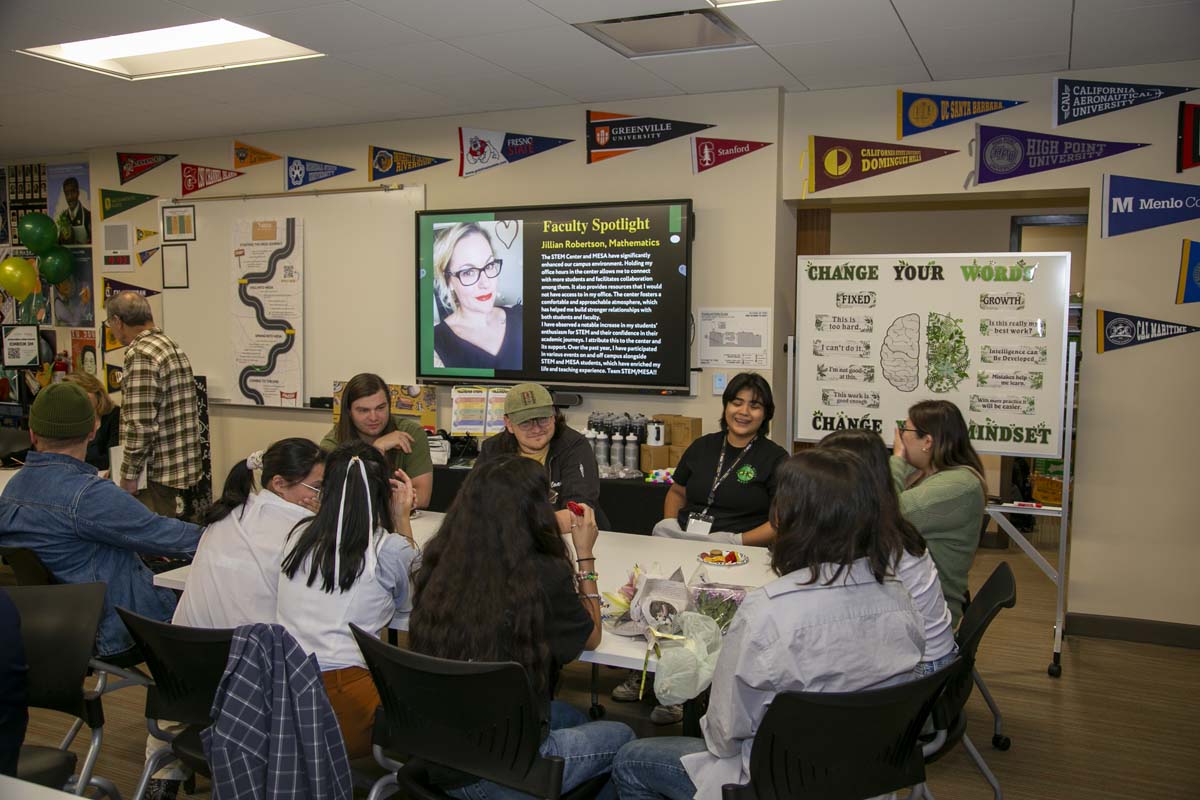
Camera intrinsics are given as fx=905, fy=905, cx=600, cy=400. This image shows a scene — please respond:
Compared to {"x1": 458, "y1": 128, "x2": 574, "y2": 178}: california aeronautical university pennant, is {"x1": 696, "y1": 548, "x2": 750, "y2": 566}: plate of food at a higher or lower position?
lower

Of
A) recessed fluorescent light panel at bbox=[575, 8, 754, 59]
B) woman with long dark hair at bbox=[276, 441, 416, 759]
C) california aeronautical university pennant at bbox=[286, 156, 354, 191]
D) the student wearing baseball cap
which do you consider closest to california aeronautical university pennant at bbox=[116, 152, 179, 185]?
california aeronautical university pennant at bbox=[286, 156, 354, 191]

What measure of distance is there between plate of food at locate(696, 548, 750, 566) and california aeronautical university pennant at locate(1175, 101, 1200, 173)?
3.02 m

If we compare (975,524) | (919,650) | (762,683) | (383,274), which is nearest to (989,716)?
(975,524)

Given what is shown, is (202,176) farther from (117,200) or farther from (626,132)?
(626,132)

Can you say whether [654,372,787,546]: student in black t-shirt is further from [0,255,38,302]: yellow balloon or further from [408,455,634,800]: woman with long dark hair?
[0,255,38,302]: yellow balloon

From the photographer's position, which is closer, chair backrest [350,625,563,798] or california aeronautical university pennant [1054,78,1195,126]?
chair backrest [350,625,563,798]

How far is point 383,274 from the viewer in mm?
5859

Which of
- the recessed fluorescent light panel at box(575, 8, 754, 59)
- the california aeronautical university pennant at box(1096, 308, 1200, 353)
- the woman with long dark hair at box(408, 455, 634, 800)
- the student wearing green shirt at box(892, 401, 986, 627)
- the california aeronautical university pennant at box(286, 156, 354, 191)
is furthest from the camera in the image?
the california aeronautical university pennant at box(286, 156, 354, 191)

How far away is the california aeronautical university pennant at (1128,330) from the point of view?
14.3 ft

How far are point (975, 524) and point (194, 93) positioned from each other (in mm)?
4534

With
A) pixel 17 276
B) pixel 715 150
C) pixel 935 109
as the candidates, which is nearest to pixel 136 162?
pixel 17 276

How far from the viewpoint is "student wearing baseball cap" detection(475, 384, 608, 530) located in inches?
138

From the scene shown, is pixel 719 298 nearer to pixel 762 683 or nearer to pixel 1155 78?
pixel 1155 78

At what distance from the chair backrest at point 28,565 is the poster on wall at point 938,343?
3345 millimetres
